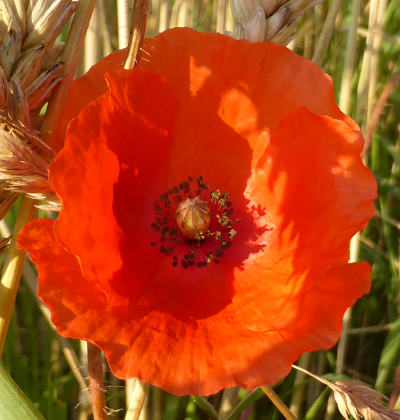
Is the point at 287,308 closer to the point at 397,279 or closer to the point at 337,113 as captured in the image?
the point at 337,113

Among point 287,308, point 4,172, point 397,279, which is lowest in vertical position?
point 397,279

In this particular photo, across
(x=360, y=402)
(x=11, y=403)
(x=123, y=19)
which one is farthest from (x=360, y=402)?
(x=123, y=19)

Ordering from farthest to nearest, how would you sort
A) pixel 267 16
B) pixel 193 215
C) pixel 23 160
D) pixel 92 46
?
pixel 92 46, pixel 193 215, pixel 267 16, pixel 23 160

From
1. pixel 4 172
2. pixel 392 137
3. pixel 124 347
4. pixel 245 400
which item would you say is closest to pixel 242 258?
pixel 245 400

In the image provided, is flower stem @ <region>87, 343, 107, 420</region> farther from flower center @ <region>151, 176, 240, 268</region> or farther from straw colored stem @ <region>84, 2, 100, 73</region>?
straw colored stem @ <region>84, 2, 100, 73</region>

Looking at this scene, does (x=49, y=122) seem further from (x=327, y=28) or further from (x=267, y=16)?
(x=327, y=28)

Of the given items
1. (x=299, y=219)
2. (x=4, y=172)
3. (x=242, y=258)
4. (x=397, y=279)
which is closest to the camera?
(x=4, y=172)
